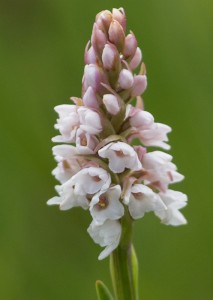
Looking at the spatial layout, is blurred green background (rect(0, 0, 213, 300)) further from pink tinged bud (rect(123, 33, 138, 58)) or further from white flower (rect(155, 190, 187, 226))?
pink tinged bud (rect(123, 33, 138, 58))

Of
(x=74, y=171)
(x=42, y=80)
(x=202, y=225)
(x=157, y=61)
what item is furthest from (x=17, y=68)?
(x=74, y=171)

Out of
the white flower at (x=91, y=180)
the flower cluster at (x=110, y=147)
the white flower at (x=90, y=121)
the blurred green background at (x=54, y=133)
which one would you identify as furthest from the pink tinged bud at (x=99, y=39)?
the blurred green background at (x=54, y=133)

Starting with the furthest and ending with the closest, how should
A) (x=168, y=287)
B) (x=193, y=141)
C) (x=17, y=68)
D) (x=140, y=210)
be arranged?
(x=17, y=68)
(x=193, y=141)
(x=168, y=287)
(x=140, y=210)

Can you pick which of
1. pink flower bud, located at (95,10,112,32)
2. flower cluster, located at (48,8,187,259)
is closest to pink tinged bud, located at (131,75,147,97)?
flower cluster, located at (48,8,187,259)

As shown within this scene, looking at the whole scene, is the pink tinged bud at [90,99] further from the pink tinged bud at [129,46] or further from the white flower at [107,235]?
the white flower at [107,235]

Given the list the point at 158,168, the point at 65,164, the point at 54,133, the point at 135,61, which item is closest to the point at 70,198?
the point at 65,164

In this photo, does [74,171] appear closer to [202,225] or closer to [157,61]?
[202,225]

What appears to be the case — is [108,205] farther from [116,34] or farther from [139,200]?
[116,34]
